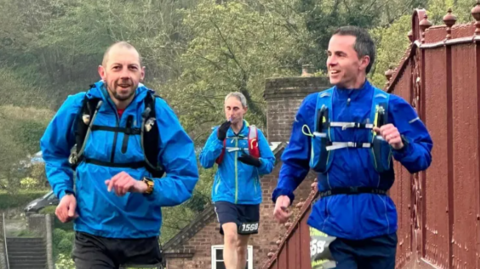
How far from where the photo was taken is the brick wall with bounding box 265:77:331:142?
2534cm

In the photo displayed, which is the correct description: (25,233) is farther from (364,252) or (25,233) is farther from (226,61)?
(364,252)

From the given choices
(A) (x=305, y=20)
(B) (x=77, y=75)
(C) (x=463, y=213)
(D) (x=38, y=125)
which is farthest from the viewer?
(B) (x=77, y=75)

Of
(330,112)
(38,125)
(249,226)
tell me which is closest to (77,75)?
(38,125)

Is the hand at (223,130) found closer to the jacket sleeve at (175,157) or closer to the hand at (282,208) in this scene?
the jacket sleeve at (175,157)

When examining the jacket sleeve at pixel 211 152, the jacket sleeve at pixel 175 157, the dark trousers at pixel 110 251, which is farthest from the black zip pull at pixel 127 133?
the jacket sleeve at pixel 211 152

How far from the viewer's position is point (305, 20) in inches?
1881

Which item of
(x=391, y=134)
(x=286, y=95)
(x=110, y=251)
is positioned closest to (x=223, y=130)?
(x=110, y=251)

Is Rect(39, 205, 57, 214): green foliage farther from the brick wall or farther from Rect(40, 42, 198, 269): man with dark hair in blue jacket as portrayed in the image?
Rect(40, 42, 198, 269): man with dark hair in blue jacket

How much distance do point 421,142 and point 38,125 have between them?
7813 centimetres

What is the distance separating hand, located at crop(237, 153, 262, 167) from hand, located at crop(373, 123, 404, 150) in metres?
6.86

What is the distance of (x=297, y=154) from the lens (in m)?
7.04

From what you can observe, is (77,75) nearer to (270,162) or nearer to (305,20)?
(305,20)

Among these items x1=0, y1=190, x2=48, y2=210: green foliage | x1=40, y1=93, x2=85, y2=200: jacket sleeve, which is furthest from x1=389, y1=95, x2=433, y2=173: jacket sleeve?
x1=0, y1=190, x2=48, y2=210: green foliage

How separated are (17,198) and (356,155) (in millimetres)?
76716
